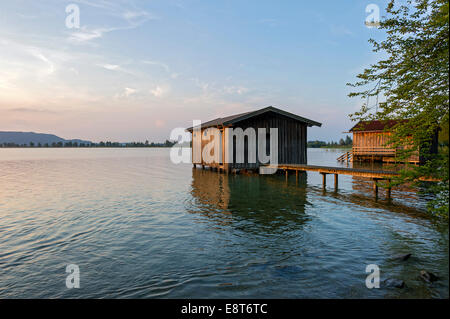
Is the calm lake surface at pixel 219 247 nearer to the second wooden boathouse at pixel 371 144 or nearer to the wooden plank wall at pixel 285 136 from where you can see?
the wooden plank wall at pixel 285 136

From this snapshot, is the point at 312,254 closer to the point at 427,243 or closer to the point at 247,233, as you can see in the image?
the point at 247,233

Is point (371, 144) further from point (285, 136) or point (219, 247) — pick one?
point (219, 247)

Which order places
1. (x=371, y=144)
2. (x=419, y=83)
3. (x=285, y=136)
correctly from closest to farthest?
(x=419, y=83) → (x=285, y=136) → (x=371, y=144)

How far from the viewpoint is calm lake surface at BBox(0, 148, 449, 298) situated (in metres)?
5.74

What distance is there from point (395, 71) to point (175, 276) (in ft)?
28.6

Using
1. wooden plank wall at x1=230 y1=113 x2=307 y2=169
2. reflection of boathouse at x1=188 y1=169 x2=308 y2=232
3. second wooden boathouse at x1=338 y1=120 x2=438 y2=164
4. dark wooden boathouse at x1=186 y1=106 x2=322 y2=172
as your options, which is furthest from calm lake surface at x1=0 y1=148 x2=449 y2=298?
second wooden boathouse at x1=338 y1=120 x2=438 y2=164

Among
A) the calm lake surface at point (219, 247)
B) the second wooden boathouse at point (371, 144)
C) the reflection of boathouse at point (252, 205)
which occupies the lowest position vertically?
the calm lake surface at point (219, 247)

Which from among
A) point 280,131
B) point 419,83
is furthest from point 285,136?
point 419,83

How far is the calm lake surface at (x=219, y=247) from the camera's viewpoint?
5742 mm

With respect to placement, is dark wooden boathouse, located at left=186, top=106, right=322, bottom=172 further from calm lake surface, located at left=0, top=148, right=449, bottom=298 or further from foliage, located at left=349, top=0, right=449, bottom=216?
foliage, located at left=349, top=0, right=449, bottom=216

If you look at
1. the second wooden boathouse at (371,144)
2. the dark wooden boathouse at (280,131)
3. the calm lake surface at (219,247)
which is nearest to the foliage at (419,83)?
the calm lake surface at (219,247)

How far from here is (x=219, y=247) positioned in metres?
8.00
